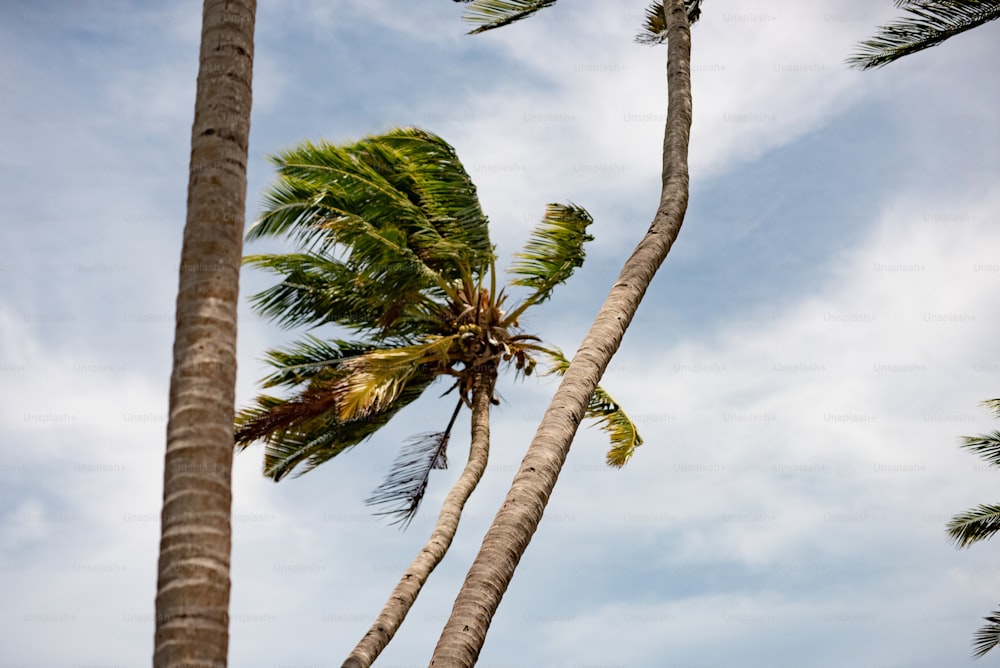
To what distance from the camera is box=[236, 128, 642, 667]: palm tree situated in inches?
468

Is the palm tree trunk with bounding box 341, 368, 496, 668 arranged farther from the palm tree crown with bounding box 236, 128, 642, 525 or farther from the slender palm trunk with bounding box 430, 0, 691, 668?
the slender palm trunk with bounding box 430, 0, 691, 668

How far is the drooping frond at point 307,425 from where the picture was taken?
11.8 meters

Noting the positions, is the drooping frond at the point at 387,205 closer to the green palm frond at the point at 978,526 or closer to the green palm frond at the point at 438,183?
the green palm frond at the point at 438,183

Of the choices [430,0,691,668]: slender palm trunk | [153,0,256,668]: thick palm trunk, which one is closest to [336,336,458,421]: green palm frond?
[430,0,691,668]: slender palm trunk

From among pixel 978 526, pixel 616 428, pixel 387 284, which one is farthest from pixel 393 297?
pixel 978 526

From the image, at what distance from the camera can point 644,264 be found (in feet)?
27.1

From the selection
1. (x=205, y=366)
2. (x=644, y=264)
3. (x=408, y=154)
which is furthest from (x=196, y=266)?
(x=408, y=154)

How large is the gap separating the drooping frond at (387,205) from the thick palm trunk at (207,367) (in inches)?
255

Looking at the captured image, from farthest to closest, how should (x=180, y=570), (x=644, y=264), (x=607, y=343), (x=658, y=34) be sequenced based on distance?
(x=658, y=34), (x=644, y=264), (x=607, y=343), (x=180, y=570)

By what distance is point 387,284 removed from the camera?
488 inches

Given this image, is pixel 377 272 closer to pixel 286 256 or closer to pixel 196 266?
pixel 286 256

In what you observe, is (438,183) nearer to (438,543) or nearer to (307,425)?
(307,425)

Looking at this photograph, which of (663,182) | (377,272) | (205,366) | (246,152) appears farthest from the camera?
(377,272)

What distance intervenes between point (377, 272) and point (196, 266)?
7.60 m
